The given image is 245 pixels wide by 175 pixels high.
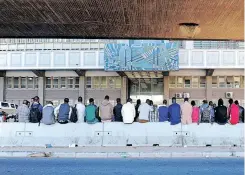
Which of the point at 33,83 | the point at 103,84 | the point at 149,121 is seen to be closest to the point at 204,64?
the point at 103,84

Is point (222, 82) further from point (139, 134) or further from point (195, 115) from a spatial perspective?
point (139, 134)

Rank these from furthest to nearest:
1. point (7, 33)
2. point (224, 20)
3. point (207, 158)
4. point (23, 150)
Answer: point (23, 150)
point (207, 158)
point (7, 33)
point (224, 20)

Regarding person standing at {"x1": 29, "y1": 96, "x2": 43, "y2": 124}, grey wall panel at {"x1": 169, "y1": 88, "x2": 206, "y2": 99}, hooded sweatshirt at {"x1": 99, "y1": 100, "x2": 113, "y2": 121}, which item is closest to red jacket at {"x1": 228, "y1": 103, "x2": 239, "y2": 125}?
hooded sweatshirt at {"x1": 99, "y1": 100, "x2": 113, "y2": 121}

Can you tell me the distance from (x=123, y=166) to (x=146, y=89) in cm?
3816

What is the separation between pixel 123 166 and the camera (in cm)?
1415

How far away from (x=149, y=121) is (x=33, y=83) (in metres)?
33.9

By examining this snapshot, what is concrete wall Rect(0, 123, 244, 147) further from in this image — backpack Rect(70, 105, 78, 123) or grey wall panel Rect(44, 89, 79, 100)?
grey wall panel Rect(44, 89, 79, 100)

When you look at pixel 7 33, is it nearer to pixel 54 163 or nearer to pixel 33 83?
pixel 54 163

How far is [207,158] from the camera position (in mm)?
16781

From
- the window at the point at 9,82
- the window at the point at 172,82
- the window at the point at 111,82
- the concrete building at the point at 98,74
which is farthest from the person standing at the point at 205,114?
the window at the point at 9,82

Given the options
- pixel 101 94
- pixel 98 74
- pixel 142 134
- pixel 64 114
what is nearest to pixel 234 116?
pixel 142 134

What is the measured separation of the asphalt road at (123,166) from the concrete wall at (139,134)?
12.0 ft

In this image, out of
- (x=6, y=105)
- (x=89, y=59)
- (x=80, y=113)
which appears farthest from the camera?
(x=89, y=59)

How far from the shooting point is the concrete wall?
20016mm
